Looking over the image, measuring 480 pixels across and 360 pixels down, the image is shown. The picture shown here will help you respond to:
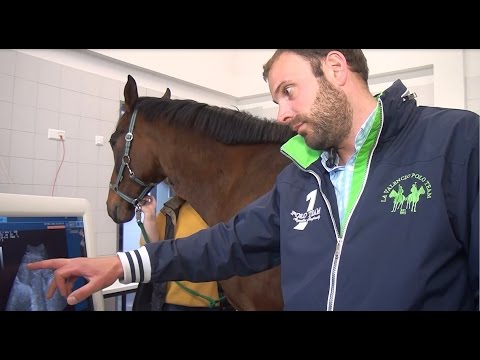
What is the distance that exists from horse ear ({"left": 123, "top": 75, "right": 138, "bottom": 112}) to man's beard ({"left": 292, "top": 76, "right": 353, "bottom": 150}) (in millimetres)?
777

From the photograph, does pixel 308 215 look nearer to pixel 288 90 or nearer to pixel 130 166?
pixel 288 90

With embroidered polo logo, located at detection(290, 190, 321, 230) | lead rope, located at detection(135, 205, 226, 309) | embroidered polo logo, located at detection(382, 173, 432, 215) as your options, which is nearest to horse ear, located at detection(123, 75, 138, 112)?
lead rope, located at detection(135, 205, 226, 309)

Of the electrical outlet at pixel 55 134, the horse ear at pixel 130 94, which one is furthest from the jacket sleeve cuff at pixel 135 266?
the electrical outlet at pixel 55 134

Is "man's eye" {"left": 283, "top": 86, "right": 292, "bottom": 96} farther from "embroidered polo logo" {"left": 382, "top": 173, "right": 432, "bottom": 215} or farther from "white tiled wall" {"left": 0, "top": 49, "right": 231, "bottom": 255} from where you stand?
"white tiled wall" {"left": 0, "top": 49, "right": 231, "bottom": 255}

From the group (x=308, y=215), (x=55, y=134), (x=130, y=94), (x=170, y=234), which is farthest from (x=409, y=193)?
(x=55, y=134)

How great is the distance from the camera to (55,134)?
6.07 feet

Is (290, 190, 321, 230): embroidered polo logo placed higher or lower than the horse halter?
lower

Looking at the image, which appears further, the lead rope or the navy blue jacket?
the lead rope

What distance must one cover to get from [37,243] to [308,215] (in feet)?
1.76

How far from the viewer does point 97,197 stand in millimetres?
1846

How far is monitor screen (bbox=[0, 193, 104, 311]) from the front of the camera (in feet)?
1.85

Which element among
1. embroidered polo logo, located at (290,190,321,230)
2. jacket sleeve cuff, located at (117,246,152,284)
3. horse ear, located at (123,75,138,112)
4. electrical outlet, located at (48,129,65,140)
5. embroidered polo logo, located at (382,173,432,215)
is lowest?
jacket sleeve cuff, located at (117,246,152,284)

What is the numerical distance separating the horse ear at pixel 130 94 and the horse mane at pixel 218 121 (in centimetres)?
2
